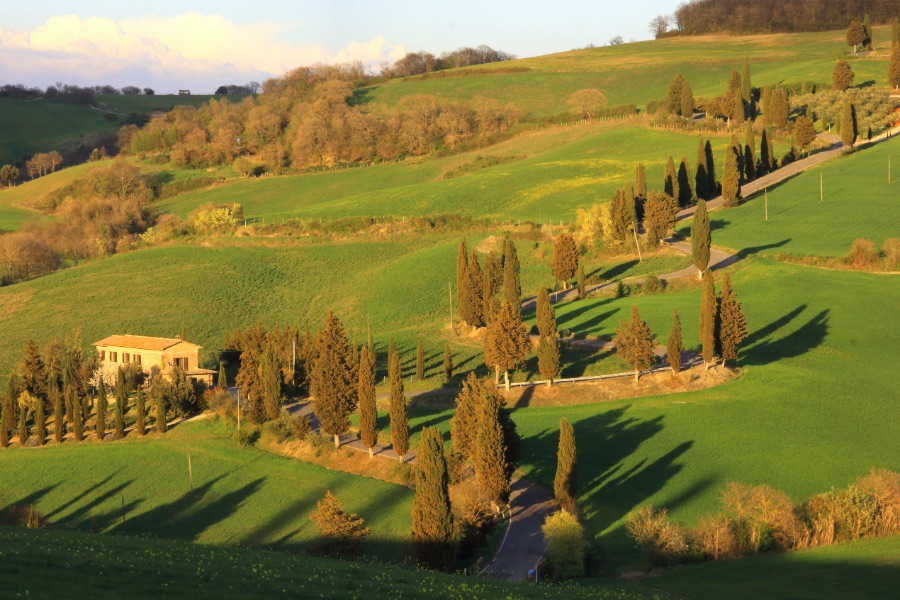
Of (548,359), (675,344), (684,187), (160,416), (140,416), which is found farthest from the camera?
(684,187)

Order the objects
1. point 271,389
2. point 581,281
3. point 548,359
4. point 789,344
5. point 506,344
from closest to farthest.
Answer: point 548,359 < point 271,389 < point 506,344 < point 789,344 < point 581,281

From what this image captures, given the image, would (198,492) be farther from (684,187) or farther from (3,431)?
(684,187)

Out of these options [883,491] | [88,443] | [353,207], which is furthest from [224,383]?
[353,207]

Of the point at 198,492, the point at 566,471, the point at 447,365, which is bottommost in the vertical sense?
the point at 198,492

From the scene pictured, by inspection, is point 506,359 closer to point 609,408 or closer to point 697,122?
point 609,408

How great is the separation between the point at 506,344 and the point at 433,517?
24.6 meters

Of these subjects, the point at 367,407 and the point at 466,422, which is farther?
the point at 367,407

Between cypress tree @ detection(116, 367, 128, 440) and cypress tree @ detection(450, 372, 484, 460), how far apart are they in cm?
2454

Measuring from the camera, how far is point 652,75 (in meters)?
182

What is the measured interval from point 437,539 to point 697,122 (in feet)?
358

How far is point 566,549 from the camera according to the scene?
43.2 meters

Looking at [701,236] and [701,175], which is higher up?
[701,175]

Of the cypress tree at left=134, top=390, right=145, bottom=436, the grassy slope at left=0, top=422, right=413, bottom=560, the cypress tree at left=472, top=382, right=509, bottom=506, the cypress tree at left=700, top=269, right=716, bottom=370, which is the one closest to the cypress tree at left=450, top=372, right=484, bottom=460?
the cypress tree at left=472, top=382, right=509, bottom=506


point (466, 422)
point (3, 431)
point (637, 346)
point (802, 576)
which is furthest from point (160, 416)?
point (802, 576)
